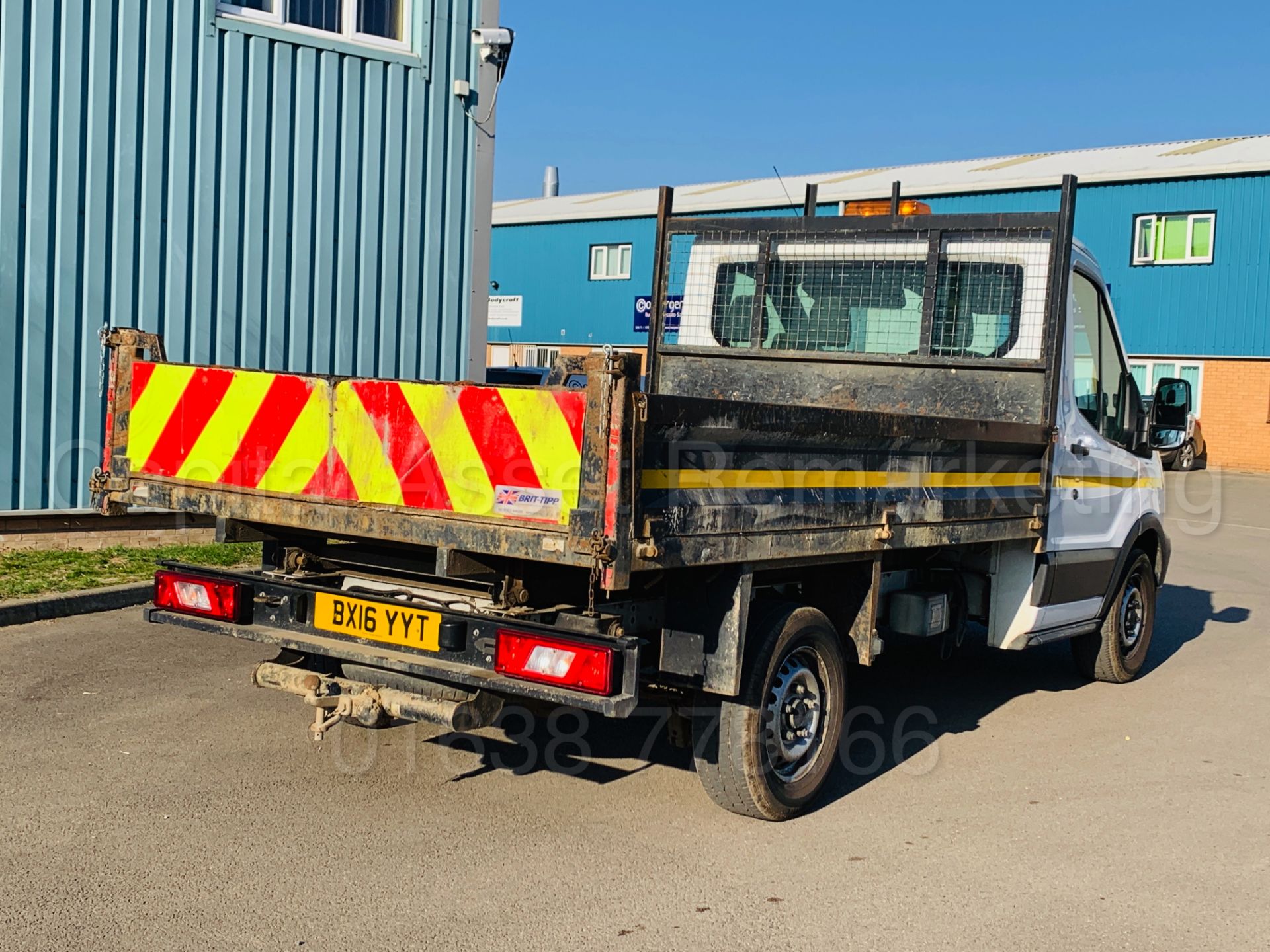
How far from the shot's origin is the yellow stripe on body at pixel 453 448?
170 inches

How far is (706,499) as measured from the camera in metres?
4.27

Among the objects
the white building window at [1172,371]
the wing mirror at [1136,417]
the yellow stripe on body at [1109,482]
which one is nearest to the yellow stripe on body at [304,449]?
the yellow stripe on body at [1109,482]

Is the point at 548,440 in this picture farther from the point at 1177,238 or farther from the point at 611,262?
the point at 611,262

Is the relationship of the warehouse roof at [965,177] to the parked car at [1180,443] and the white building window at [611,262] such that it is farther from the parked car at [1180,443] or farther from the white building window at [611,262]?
the parked car at [1180,443]

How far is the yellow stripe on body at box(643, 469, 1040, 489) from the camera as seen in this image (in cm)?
416

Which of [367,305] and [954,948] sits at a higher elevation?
[367,305]

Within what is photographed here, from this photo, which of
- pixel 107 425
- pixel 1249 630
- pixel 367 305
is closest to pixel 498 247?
pixel 367 305

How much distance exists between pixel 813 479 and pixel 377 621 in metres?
1.66

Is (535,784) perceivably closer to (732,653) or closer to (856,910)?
(732,653)

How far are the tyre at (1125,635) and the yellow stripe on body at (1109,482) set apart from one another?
17.2 inches

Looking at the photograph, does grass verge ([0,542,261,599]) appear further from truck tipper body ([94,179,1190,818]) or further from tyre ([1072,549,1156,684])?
tyre ([1072,549,1156,684])

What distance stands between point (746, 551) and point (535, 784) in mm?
1537

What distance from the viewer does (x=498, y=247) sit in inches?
1586

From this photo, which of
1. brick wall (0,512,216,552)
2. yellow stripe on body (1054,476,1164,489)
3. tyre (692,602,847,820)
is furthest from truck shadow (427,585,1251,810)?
brick wall (0,512,216,552)
